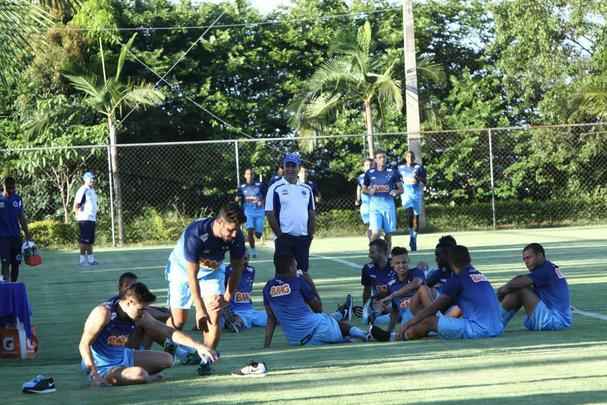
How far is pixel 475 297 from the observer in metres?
11.0

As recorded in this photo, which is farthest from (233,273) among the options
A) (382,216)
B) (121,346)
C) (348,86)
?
(348,86)

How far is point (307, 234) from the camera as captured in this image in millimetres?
14766

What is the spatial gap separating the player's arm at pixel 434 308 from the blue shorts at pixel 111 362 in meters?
3.08

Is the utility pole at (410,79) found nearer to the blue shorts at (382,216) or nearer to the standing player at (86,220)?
the standing player at (86,220)

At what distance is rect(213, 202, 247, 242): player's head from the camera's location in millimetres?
9047

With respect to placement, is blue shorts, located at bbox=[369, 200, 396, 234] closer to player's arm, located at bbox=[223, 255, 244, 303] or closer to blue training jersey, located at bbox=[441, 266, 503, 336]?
blue training jersey, located at bbox=[441, 266, 503, 336]

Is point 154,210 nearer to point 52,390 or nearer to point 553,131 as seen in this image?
point 553,131

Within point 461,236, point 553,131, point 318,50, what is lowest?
point 461,236

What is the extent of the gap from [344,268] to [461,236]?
10.5 metres

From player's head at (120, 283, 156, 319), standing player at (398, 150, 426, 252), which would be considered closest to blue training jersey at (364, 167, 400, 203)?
standing player at (398, 150, 426, 252)

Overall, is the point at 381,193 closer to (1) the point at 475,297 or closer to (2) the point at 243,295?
(2) the point at 243,295

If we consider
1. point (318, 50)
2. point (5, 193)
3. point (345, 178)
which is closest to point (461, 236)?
point (345, 178)

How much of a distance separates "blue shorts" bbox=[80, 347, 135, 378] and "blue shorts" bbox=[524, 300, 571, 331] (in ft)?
14.2

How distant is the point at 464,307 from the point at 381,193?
1036cm
